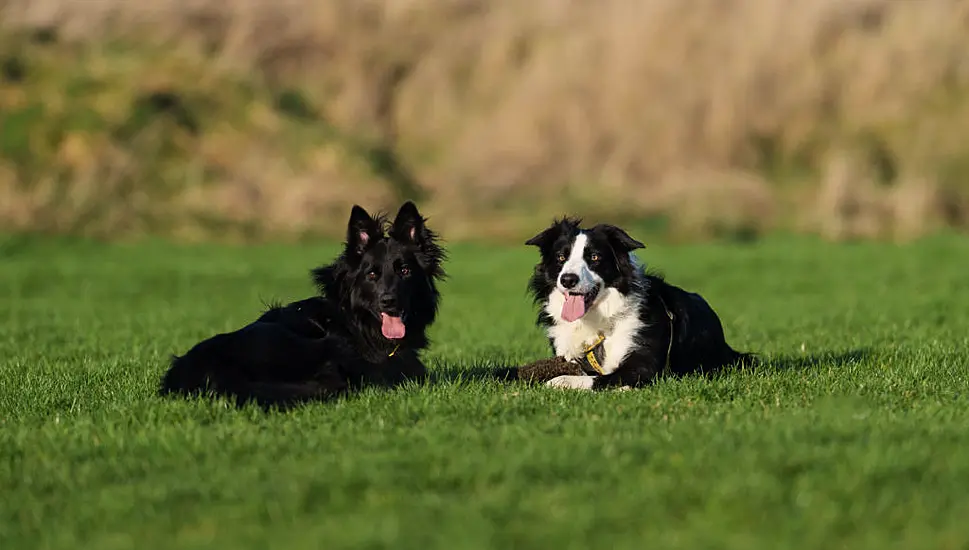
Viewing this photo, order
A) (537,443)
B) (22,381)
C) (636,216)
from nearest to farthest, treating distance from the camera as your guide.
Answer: (537,443) → (22,381) → (636,216)

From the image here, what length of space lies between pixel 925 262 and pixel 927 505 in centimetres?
1946

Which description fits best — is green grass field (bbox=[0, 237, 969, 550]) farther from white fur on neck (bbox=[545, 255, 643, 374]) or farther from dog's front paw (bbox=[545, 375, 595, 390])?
white fur on neck (bbox=[545, 255, 643, 374])

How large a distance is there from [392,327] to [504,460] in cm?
307

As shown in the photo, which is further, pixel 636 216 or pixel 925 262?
pixel 636 216

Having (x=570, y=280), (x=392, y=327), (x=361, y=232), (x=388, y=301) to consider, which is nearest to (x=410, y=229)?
(x=361, y=232)

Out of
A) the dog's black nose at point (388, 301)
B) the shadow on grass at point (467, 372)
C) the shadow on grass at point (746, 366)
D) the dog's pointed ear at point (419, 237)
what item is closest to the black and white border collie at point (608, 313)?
the shadow on grass at point (746, 366)

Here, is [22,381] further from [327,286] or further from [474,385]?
[474,385]

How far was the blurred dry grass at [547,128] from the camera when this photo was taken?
29828 mm

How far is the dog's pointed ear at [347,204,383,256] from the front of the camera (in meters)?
9.19

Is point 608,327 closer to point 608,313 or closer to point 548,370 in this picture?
point 608,313

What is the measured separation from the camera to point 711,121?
31.3 m

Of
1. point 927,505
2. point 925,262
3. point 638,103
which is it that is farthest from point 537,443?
point 638,103

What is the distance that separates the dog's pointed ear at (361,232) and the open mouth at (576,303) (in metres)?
1.54

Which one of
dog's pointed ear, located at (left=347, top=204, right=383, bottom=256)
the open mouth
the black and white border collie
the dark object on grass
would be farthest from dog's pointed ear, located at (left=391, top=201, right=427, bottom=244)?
the dark object on grass
